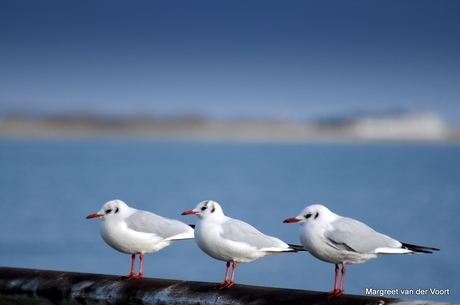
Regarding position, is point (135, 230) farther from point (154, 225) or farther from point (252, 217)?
point (252, 217)

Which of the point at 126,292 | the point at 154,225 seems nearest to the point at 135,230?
the point at 154,225

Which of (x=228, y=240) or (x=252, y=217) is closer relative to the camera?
(x=228, y=240)

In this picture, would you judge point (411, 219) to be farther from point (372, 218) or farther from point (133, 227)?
point (133, 227)

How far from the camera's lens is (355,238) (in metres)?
5.04

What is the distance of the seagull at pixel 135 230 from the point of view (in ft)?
18.9

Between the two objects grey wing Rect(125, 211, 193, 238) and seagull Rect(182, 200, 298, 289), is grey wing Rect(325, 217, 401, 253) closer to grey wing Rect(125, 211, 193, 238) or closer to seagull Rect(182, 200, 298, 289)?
seagull Rect(182, 200, 298, 289)

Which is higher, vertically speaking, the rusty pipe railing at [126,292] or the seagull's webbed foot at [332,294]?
the seagull's webbed foot at [332,294]

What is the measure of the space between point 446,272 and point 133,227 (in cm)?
2326

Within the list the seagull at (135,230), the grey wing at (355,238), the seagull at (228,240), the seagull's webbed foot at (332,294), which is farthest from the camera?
the seagull at (135,230)

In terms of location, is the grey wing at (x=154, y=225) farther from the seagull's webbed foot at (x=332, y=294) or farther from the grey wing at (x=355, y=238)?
the seagull's webbed foot at (x=332, y=294)

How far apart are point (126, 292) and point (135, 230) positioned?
35.9 inches

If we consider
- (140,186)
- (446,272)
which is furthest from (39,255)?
(140,186)

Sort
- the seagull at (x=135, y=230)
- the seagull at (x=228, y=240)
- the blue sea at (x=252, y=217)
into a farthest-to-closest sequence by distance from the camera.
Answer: the blue sea at (x=252, y=217), the seagull at (x=135, y=230), the seagull at (x=228, y=240)

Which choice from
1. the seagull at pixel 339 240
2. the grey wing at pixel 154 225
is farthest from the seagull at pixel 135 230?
the seagull at pixel 339 240
